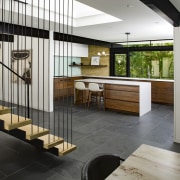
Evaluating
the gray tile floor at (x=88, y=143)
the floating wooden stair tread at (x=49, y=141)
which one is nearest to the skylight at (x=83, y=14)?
the gray tile floor at (x=88, y=143)

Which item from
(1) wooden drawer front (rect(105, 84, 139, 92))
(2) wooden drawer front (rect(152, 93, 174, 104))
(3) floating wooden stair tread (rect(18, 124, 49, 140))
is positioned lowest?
(3) floating wooden stair tread (rect(18, 124, 49, 140))

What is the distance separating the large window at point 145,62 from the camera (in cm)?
899

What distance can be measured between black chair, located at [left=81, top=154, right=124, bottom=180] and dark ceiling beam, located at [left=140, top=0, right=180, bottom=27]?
2058 millimetres

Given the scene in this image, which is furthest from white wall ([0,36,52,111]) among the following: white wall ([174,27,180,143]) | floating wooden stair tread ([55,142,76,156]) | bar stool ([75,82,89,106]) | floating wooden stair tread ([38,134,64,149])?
white wall ([174,27,180,143])

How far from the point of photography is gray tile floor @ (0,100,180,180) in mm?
2969

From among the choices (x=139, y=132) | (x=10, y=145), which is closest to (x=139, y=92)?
(x=139, y=132)

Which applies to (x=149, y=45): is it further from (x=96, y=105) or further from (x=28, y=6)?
(x=28, y=6)

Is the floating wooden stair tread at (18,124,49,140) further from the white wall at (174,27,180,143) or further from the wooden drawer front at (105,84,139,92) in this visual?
the wooden drawer front at (105,84,139,92)

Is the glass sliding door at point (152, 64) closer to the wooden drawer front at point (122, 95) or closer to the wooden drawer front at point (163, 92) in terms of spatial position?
the wooden drawer front at point (163, 92)

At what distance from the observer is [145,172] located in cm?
139

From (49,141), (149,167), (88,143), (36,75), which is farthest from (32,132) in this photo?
(36,75)

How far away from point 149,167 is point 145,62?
28.5 ft

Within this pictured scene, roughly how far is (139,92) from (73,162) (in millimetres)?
3441

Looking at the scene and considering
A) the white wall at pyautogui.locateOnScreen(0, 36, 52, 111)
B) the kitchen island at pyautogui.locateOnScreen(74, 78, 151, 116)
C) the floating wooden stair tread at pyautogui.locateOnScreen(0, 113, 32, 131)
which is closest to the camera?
the floating wooden stair tread at pyautogui.locateOnScreen(0, 113, 32, 131)
